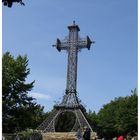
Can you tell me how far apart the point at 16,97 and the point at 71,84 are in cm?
1482

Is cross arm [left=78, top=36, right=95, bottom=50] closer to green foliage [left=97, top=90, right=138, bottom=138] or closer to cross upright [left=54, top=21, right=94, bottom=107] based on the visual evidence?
cross upright [left=54, top=21, right=94, bottom=107]

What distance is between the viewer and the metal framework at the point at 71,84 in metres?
54.1

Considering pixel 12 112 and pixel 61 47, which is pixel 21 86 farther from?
pixel 61 47

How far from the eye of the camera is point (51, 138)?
A: 43.9m

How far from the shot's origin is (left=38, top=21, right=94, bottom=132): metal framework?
54062 millimetres

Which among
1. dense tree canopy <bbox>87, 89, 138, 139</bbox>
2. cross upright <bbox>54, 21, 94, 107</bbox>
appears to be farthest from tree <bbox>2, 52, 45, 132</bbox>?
dense tree canopy <bbox>87, 89, 138, 139</bbox>

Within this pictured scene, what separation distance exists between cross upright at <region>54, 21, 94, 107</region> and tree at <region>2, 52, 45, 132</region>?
1301 centimetres

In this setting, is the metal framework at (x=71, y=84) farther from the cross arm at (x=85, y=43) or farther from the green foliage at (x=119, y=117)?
the green foliage at (x=119, y=117)

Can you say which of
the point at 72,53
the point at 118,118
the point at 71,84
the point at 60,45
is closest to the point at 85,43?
the point at 72,53

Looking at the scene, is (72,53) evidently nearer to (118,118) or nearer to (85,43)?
(85,43)

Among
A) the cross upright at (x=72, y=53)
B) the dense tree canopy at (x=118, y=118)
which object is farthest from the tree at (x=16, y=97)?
the dense tree canopy at (x=118, y=118)

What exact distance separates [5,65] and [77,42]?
1558cm

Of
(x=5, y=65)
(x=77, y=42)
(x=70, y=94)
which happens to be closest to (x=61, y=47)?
(x=77, y=42)

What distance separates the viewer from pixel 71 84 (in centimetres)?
5416
